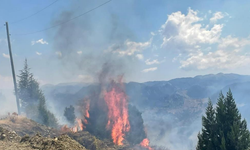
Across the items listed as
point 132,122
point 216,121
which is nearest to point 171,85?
point 132,122

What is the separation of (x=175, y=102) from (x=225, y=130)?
12119cm

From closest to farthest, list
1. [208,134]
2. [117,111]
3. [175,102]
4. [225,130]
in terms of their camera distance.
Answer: [225,130] → [208,134] → [117,111] → [175,102]

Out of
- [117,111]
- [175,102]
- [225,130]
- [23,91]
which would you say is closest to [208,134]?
[225,130]

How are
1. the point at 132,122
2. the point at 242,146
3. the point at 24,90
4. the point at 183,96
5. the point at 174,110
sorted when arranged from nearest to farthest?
the point at 242,146
the point at 132,122
the point at 24,90
the point at 174,110
the point at 183,96

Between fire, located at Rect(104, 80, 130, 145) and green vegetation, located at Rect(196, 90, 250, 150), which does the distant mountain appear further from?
green vegetation, located at Rect(196, 90, 250, 150)

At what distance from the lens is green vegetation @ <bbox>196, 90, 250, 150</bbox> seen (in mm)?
12539

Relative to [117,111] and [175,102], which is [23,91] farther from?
[175,102]

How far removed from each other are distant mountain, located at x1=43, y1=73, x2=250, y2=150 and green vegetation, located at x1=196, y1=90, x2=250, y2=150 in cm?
5670

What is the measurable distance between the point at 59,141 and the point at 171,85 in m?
167

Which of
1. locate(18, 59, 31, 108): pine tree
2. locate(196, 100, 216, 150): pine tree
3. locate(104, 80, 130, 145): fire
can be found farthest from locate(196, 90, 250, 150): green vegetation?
locate(18, 59, 31, 108): pine tree

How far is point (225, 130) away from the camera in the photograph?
1349cm

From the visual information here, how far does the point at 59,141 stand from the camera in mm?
10266

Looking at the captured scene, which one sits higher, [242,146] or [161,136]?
[242,146]

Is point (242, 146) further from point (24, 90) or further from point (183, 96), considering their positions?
point (183, 96)
